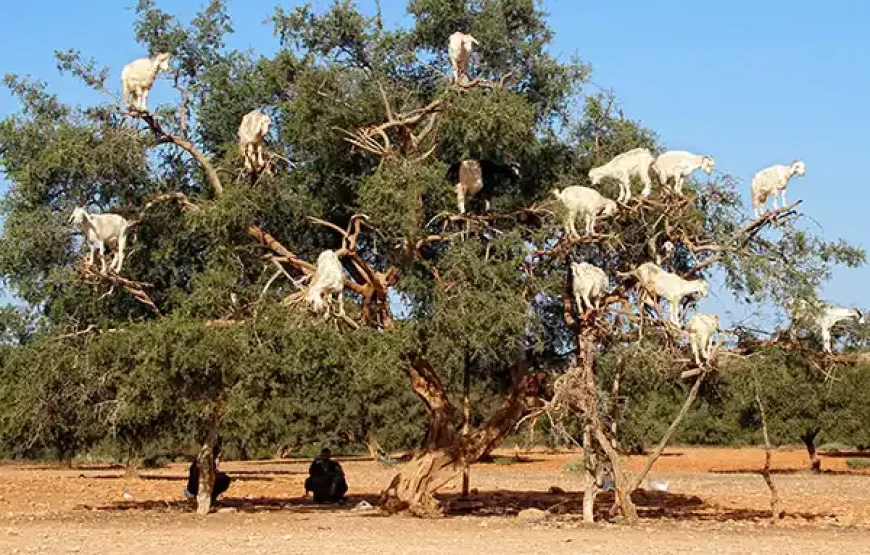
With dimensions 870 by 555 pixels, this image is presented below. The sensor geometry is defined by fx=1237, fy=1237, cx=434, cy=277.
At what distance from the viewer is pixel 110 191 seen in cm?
2075

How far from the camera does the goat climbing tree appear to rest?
1797 centimetres

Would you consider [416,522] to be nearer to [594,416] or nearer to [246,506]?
[594,416]

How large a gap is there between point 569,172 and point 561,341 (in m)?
2.99

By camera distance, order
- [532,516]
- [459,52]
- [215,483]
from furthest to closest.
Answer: [215,483] → [532,516] → [459,52]

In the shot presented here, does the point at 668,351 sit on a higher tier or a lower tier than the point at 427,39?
lower

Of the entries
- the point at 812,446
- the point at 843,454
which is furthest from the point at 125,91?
the point at 843,454

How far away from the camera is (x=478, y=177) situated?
63.1 ft

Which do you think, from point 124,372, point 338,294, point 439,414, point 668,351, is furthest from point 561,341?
point 124,372

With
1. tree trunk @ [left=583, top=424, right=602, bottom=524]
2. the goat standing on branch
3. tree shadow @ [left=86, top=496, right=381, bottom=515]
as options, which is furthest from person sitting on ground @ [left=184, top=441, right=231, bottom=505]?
tree trunk @ [left=583, top=424, right=602, bottom=524]

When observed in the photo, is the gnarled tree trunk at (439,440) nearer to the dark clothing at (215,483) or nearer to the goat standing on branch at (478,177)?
the goat standing on branch at (478,177)

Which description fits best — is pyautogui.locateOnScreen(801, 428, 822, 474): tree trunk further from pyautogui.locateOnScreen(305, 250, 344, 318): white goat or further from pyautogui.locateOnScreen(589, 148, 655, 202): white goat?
pyautogui.locateOnScreen(305, 250, 344, 318): white goat

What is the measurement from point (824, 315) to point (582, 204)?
13.7ft

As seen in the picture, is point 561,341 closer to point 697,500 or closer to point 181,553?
point 697,500

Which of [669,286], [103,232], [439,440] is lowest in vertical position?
[439,440]
